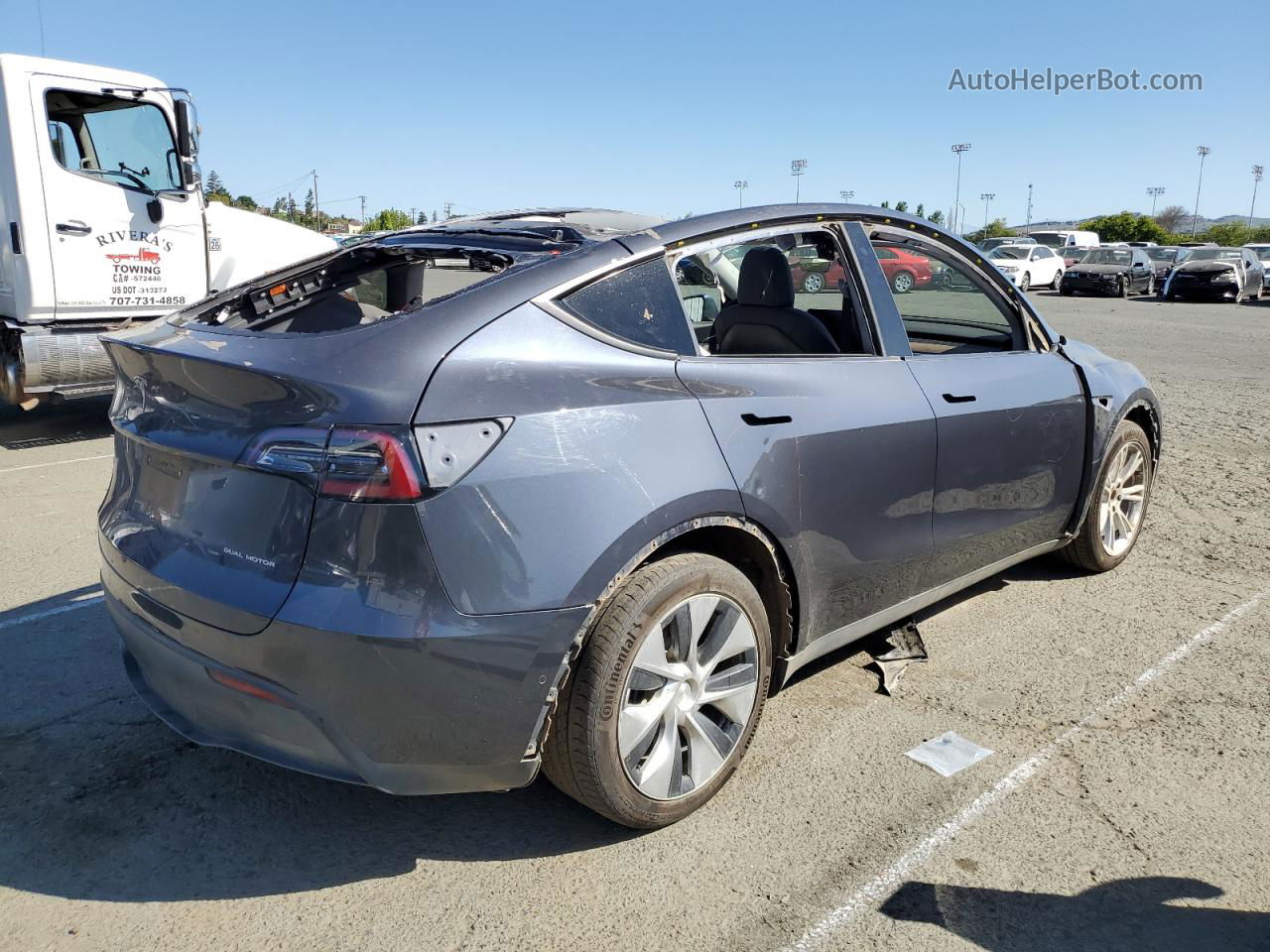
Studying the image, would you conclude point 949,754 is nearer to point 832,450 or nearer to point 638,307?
point 832,450

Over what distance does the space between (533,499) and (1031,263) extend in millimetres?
33883

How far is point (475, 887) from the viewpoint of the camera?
259 cm

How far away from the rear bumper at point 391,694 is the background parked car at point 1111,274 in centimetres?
3334

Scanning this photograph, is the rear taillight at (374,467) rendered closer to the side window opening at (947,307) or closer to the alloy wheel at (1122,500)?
the side window opening at (947,307)

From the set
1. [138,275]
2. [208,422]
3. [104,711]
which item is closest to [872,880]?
[208,422]

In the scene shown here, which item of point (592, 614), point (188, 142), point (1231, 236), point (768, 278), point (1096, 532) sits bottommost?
point (1096, 532)

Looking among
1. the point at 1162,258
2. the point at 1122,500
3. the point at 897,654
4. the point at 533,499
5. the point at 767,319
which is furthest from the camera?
the point at 1162,258

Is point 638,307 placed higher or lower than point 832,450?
Answer: higher

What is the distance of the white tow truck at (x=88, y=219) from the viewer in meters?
7.33

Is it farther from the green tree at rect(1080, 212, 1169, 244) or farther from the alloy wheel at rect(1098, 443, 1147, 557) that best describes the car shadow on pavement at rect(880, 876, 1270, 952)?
the green tree at rect(1080, 212, 1169, 244)

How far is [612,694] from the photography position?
2.53 m

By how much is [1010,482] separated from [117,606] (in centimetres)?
313

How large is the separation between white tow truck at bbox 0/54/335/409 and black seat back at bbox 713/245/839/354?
4991 millimetres

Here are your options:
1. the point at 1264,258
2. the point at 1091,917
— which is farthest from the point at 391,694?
the point at 1264,258
